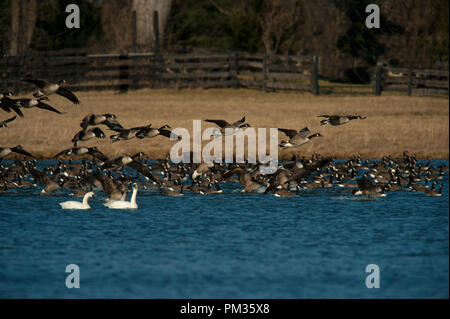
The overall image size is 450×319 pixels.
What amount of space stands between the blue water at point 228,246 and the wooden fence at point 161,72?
70.5ft

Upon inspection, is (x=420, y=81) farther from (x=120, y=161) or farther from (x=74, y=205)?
(x=74, y=205)

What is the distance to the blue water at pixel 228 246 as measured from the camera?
37.5 feet

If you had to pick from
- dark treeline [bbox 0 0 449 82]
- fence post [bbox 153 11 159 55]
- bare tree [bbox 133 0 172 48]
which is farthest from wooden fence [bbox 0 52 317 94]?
bare tree [bbox 133 0 172 48]

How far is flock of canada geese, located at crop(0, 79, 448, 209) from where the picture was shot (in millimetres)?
17422

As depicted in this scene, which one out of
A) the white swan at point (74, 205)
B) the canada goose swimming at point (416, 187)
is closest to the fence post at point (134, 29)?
the canada goose swimming at point (416, 187)

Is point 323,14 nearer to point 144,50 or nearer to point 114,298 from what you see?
point 144,50

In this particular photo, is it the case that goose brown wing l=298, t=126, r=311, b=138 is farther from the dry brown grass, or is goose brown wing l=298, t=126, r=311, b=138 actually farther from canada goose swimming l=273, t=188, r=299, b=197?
the dry brown grass

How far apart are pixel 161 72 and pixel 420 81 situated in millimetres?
12911

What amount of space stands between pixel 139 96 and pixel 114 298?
27.5 meters

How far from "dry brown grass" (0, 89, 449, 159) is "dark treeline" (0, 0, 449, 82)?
12.1 feet

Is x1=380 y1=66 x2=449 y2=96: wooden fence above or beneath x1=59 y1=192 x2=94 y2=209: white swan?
above

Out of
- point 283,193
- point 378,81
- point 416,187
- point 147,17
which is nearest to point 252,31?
point 147,17

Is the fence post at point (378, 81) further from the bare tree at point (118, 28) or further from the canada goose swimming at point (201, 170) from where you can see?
the canada goose swimming at point (201, 170)
